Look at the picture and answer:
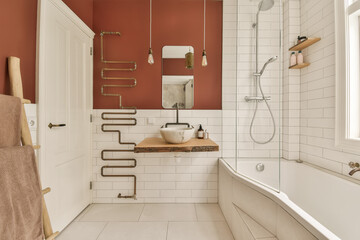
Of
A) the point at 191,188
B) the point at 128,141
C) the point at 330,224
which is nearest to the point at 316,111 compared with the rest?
the point at 330,224

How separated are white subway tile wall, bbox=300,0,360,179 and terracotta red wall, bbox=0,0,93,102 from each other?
283cm

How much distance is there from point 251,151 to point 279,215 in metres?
0.71

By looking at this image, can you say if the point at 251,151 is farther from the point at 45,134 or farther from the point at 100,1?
the point at 100,1

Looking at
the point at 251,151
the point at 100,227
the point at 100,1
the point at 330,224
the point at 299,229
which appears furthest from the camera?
the point at 100,1

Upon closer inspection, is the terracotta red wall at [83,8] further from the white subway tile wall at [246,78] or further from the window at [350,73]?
the window at [350,73]

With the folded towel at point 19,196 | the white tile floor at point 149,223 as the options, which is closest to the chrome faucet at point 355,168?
the white tile floor at point 149,223

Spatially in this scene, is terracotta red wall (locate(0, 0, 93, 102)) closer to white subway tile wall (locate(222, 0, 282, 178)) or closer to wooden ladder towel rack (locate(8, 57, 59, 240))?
wooden ladder towel rack (locate(8, 57, 59, 240))

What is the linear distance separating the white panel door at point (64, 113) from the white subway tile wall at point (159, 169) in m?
0.20

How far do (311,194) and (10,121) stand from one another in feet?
8.77

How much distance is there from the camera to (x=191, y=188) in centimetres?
271

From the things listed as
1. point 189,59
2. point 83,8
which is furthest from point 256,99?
point 83,8

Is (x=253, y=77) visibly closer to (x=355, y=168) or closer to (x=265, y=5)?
(x=265, y=5)

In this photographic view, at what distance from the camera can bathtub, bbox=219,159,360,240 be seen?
133cm

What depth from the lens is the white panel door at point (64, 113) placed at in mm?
1762
